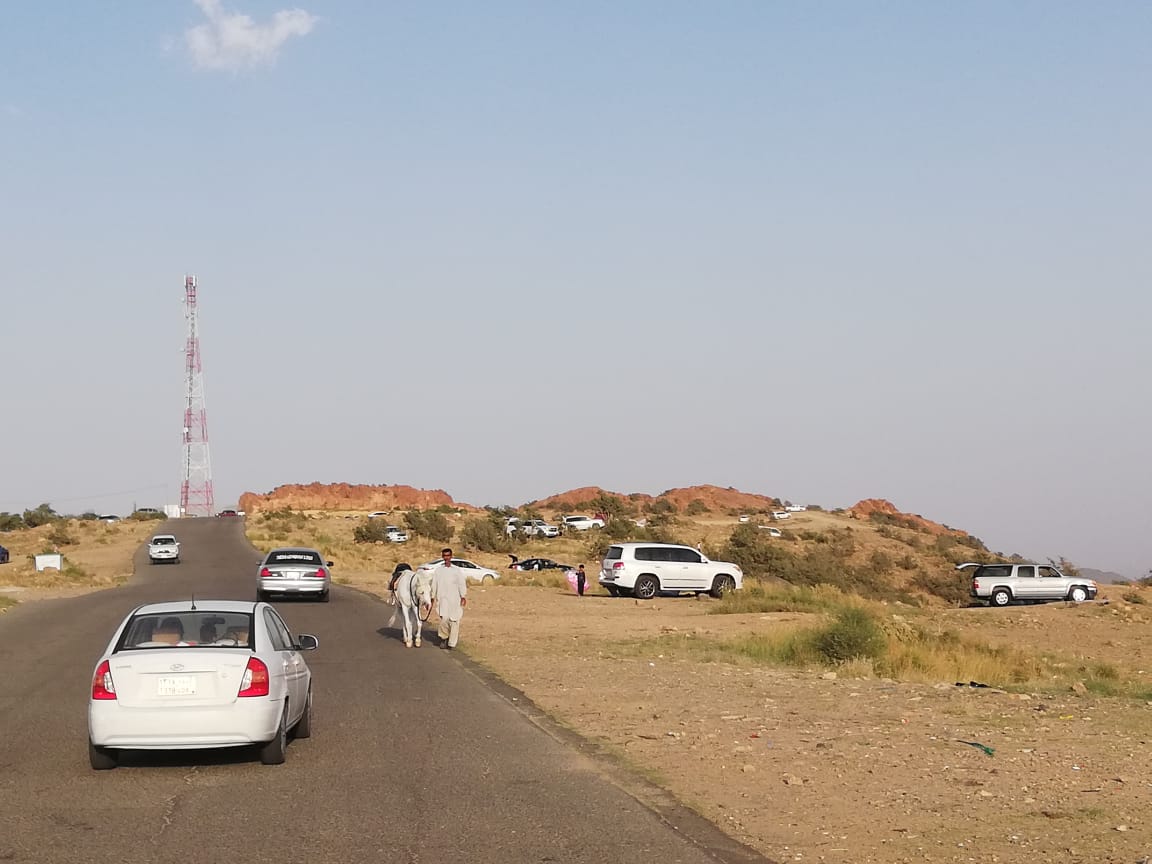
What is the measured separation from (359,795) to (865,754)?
4.92 meters

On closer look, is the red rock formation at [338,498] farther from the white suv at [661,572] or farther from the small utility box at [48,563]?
the white suv at [661,572]

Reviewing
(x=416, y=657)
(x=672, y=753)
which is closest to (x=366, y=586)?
(x=416, y=657)

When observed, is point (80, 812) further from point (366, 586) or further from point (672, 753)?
point (366, 586)

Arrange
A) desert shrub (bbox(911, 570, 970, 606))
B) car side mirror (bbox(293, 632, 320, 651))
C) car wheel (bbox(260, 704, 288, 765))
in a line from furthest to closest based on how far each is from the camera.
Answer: desert shrub (bbox(911, 570, 970, 606)), car side mirror (bbox(293, 632, 320, 651)), car wheel (bbox(260, 704, 288, 765))

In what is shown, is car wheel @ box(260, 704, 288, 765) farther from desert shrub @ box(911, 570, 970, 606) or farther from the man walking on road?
desert shrub @ box(911, 570, 970, 606)

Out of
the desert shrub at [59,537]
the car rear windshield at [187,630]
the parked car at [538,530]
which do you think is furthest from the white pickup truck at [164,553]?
the car rear windshield at [187,630]

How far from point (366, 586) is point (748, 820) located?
132 ft

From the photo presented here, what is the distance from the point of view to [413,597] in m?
23.8

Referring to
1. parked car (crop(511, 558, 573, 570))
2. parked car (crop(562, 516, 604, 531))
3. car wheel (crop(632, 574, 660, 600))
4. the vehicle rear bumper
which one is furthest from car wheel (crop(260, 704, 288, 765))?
parked car (crop(562, 516, 604, 531))

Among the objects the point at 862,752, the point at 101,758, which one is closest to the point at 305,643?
the point at 101,758

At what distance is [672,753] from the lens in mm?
12508

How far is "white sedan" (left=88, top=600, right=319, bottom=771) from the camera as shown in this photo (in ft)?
35.2

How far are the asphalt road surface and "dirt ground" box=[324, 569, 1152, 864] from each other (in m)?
0.79

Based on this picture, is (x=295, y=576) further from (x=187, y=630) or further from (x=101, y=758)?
(x=101, y=758)
